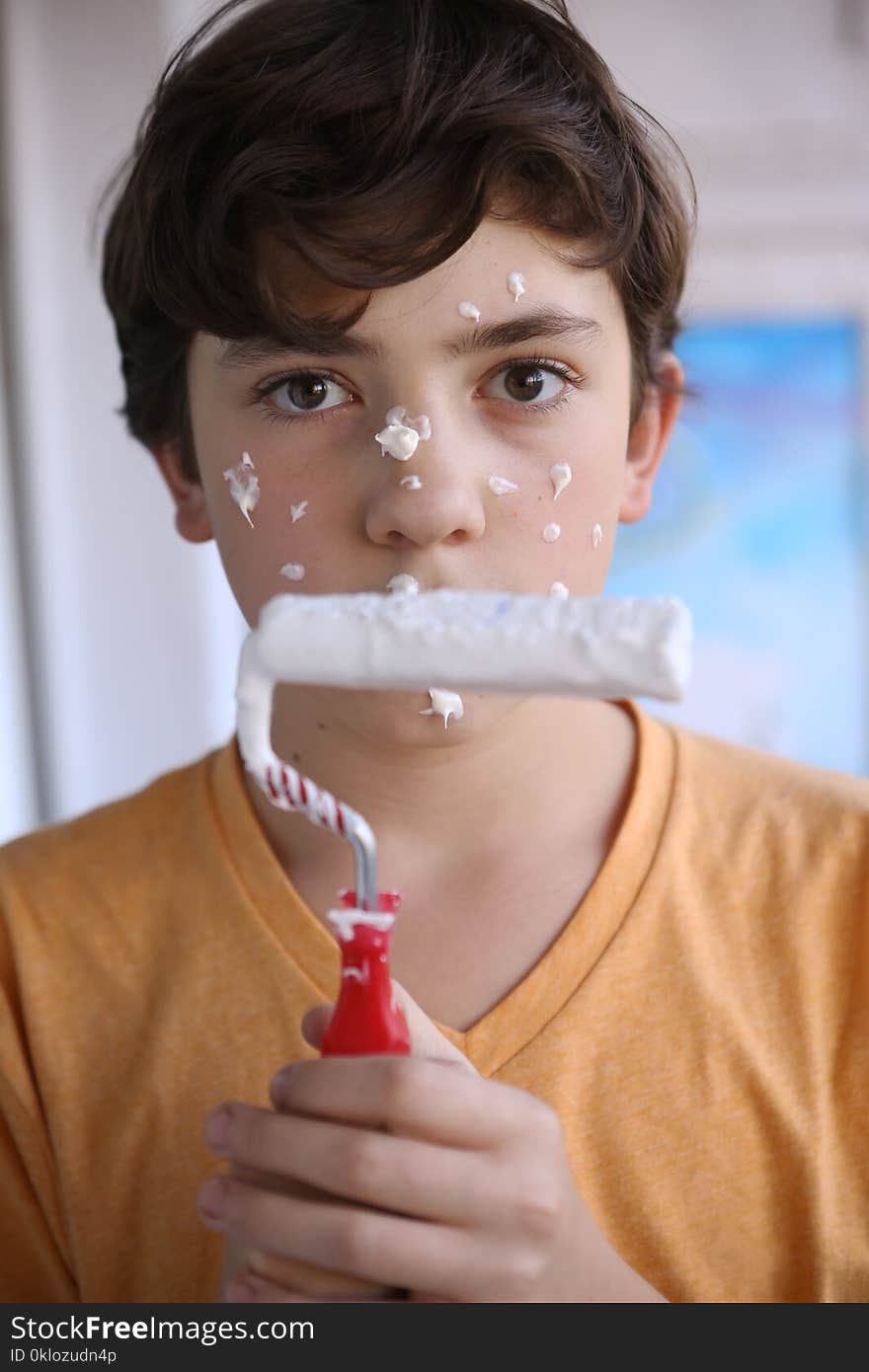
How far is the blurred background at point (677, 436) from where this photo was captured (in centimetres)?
174

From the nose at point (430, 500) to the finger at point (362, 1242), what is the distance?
320 mm

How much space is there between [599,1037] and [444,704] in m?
0.22

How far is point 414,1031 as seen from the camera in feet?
1.82

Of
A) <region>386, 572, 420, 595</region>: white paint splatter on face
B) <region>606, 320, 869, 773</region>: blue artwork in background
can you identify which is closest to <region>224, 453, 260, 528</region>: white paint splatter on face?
<region>386, 572, 420, 595</region>: white paint splatter on face

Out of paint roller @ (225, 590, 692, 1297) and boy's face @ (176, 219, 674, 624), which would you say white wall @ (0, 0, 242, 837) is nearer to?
boy's face @ (176, 219, 674, 624)

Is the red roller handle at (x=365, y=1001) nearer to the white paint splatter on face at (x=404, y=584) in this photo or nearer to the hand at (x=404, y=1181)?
the hand at (x=404, y=1181)

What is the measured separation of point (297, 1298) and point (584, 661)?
0.93 ft

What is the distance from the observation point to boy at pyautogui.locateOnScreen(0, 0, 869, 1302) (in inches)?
26.7

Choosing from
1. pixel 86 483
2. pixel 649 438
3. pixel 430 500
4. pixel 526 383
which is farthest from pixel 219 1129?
pixel 86 483

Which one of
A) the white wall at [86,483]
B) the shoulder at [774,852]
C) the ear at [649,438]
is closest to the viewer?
the shoulder at [774,852]

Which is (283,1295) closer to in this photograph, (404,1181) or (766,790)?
(404,1181)

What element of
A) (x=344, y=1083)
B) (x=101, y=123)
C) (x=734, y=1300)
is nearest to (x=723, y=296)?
(x=101, y=123)

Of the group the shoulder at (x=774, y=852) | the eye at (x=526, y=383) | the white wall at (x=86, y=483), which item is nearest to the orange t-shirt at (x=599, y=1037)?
the shoulder at (x=774, y=852)

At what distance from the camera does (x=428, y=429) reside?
657 millimetres
